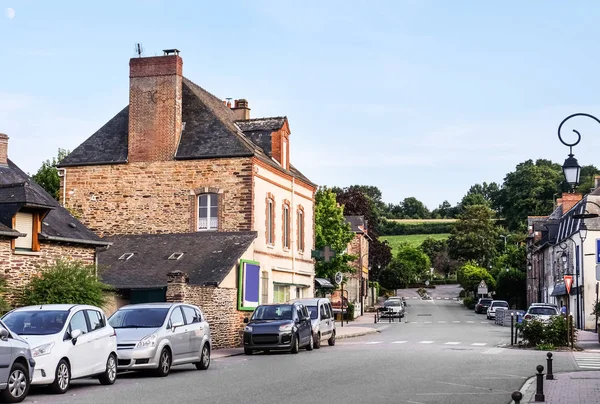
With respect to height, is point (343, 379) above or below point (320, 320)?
below

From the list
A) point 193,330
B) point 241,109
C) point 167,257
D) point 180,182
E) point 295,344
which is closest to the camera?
A: point 193,330

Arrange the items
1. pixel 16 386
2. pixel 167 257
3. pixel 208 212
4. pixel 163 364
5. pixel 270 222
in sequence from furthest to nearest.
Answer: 1. pixel 270 222
2. pixel 208 212
3. pixel 167 257
4. pixel 163 364
5. pixel 16 386

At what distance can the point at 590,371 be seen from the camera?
22.7 m

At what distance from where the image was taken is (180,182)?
1610 inches

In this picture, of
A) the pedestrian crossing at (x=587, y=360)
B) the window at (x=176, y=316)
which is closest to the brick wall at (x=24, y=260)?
the window at (x=176, y=316)

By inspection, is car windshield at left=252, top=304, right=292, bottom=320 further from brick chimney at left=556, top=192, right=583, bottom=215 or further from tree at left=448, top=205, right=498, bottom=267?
tree at left=448, top=205, right=498, bottom=267

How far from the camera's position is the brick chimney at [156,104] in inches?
1614

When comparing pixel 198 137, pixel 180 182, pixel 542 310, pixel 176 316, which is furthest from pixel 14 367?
pixel 542 310

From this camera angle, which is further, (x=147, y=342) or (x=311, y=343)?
(x=311, y=343)

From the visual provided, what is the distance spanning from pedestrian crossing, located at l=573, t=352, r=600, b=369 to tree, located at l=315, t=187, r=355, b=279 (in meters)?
36.0

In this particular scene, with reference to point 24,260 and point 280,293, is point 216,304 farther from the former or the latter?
point 280,293

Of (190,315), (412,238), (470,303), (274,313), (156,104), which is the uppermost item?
(156,104)

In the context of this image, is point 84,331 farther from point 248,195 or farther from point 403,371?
point 248,195

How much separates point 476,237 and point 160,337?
336 feet
